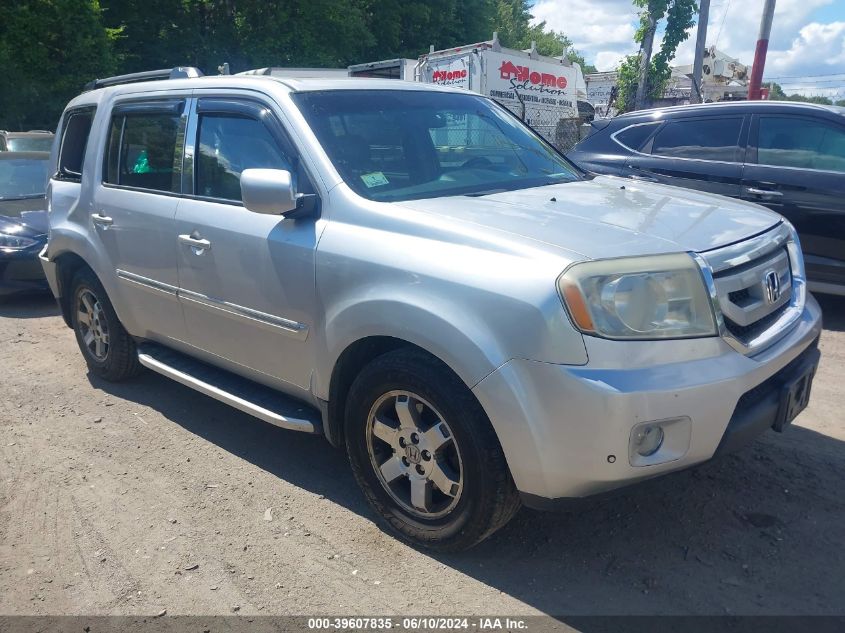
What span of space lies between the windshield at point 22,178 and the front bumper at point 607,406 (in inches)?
323

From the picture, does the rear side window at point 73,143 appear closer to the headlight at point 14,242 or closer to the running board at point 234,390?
the running board at point 234,390

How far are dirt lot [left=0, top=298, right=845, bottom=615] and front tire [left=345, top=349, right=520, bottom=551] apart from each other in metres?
0.18

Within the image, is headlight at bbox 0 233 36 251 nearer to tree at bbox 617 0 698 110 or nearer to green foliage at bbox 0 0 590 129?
tree at bbox 617 0 698 110

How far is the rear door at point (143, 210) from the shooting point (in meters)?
4.20

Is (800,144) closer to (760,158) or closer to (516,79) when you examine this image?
(760,158)

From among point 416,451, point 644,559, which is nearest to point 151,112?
point 416,451

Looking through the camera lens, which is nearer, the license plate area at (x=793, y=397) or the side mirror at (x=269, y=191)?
the license plate area at (x=793, y=397)

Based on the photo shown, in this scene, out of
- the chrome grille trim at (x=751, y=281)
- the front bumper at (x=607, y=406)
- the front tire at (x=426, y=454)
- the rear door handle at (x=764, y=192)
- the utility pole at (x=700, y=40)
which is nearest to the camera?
the front bumper at (x=607, y=406)

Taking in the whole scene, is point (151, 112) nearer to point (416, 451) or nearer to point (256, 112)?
point (256, 112)

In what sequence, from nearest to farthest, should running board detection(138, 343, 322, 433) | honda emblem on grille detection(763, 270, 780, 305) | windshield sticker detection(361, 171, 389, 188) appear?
1. honda emblem on grille detection(763, 270, 780, 305)
2. windshield sticker detection(361, 171, 389, 188)
3. running board detection(138, 343, 322, 433)

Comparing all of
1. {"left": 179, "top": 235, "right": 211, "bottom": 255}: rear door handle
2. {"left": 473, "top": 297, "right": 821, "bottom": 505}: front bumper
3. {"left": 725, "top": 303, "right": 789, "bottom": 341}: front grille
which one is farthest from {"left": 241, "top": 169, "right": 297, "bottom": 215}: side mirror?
{"left": 725, "top": 303, "right": 789, "bottom": 341}: front grille

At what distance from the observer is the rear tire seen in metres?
5.02

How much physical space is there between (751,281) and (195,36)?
25505 mm

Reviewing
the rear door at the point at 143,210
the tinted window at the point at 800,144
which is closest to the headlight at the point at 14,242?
the rear door at the point at 143,210
